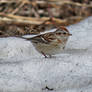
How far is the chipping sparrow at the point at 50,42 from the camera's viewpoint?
135 inches

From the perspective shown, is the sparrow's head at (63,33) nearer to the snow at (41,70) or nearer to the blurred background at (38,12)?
the snow at (41,70)

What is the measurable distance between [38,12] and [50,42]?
10.7 feet

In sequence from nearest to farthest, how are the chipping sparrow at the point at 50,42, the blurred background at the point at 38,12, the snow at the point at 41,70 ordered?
1. the snow at the point at 41,70
2. the chipping sparrow at the point at 50,42
3. the blurred background at the point at 38,12

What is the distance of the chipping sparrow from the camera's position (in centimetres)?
343

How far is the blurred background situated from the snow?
2.34 m

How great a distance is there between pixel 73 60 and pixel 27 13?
11.9ft

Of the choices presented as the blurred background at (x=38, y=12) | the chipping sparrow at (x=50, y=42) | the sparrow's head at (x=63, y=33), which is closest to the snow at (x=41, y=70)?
the chipping sparrow at (x=50, y=42)

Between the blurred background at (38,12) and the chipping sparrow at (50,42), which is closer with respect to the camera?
the chipping sparrow at (50,42)

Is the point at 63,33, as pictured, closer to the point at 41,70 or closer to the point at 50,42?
the point at 50,42

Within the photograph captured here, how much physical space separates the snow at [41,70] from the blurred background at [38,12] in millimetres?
2336

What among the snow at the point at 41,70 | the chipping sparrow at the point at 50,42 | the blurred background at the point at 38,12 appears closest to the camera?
the snow at the point at 41,70

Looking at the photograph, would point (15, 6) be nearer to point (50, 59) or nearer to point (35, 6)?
point (35, 6)

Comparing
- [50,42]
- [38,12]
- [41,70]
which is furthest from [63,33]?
[38,12]

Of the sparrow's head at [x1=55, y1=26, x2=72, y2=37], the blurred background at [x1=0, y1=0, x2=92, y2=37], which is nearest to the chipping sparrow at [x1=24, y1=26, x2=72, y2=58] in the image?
the sparrow's head at [x1=55, y1=26, x2=72, y2=37]
